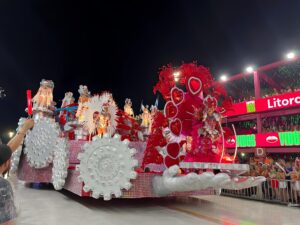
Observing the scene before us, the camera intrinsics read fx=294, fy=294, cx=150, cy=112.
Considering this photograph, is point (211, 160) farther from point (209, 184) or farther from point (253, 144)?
point (253, 144)

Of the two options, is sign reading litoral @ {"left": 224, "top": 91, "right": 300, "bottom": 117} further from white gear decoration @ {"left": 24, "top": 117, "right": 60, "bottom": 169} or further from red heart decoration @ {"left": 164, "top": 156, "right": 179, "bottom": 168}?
red heart decoration @ {"left": 164, "top": 156, "right": 179, "bottom": 168}

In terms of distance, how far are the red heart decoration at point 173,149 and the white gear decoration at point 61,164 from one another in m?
2.25

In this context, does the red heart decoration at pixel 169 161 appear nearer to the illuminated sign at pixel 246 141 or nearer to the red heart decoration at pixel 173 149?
the red heart decoration at pixel 173 149

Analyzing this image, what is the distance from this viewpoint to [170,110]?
5875mm

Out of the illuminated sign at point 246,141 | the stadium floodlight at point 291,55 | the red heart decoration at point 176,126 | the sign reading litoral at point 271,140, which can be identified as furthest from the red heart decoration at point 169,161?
the illuminated sign at point 246,141

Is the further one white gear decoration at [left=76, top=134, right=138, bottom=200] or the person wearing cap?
white gear decoration at [left=76, top=134, right=138, bottom=200]

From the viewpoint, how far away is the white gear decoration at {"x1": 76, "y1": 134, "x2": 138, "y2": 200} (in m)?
5.48

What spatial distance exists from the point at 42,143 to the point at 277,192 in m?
6.15

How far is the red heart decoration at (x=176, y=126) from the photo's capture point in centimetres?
578

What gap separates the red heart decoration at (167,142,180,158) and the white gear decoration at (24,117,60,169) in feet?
11.1

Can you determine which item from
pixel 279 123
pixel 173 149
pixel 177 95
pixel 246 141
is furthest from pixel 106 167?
pixel 279 123

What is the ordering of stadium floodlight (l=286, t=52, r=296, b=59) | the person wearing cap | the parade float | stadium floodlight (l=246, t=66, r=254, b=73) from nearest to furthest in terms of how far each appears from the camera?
the person wearing cap → the parade float → stadium floodlight (l=286, t=52, r=296, b=59) → stadium floodlight (l=246, t=66, r=254, b=73)

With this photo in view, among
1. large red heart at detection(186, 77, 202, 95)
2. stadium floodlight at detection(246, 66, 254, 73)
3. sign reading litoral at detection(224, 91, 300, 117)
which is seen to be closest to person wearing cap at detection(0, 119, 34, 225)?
large red heart at detection(186, 77, 202, 95)

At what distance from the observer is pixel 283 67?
16125mm
